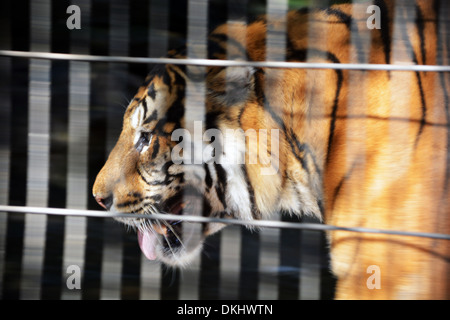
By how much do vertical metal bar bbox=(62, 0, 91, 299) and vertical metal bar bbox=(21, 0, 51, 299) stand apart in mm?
81

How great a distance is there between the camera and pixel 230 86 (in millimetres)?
1714

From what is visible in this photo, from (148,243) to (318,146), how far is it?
729 millimetres

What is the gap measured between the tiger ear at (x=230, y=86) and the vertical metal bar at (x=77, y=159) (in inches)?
17.7

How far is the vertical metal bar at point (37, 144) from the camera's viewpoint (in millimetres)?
1689

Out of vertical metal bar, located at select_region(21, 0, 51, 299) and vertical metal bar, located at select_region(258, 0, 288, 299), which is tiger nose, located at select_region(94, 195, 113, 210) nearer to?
vertical metal bar, located at select_region(21, 0, 51, 299)

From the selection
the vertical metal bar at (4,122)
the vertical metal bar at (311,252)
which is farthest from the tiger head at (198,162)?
the vertical metal bar at (4,122)

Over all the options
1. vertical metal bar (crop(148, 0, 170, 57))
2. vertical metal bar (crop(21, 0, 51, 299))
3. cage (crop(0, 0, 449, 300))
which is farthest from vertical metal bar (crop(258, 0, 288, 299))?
vertical metal bar (crop(21, 0, 51, 299))

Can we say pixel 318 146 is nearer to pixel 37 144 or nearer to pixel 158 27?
pixel 158 27

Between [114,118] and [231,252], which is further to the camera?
[114,118]

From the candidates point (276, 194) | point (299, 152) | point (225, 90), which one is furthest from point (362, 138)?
point (225, 90)

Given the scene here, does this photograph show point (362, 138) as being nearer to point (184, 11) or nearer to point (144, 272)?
point (184, 11)

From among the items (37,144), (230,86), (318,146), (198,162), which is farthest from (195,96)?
(37,144)

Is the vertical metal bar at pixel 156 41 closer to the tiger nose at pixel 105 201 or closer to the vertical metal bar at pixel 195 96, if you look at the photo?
the vertical metal bar at pixel 195 96

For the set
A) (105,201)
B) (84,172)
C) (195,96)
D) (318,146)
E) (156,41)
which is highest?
(156,41)
